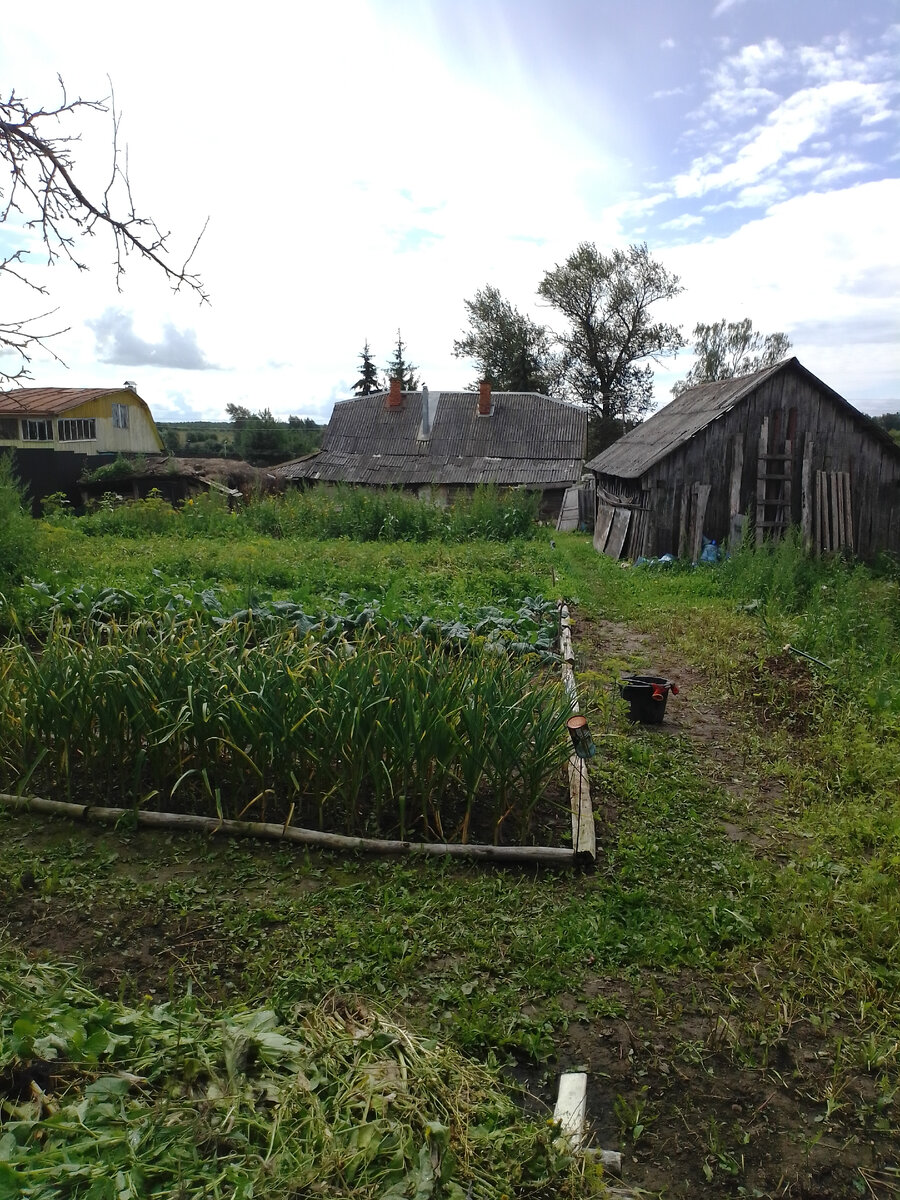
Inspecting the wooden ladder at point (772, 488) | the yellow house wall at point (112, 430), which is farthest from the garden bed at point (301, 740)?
the yellow house wall at point (112, 430)

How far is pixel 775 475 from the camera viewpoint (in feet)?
47.2

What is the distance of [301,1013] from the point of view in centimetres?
271

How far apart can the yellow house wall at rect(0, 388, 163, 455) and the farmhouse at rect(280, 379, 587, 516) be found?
33.7 feet

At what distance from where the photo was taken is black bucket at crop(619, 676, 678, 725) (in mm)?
5785

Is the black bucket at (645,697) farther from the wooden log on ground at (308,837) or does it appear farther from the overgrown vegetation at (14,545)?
the overgrown vegetation at (14,545)

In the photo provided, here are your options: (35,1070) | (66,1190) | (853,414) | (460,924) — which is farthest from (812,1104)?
(853,414)

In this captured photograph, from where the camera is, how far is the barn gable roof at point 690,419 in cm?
1404

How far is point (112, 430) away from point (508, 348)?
18.6 m

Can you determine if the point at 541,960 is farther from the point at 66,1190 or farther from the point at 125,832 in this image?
the point at 125,832

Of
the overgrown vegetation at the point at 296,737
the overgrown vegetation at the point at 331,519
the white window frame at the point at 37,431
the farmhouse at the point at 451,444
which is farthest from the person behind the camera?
the white window frame at the point at 37,431

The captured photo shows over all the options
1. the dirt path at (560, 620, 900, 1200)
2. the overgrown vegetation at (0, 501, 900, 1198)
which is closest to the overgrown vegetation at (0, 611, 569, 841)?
the overgrown vegetation at (0, 501, 900, 1198)

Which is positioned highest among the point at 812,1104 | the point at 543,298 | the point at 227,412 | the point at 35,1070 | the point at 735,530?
the point at 543,298

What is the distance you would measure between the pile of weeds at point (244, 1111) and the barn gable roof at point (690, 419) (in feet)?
42.0

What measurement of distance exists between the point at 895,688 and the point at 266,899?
16.4 ft
